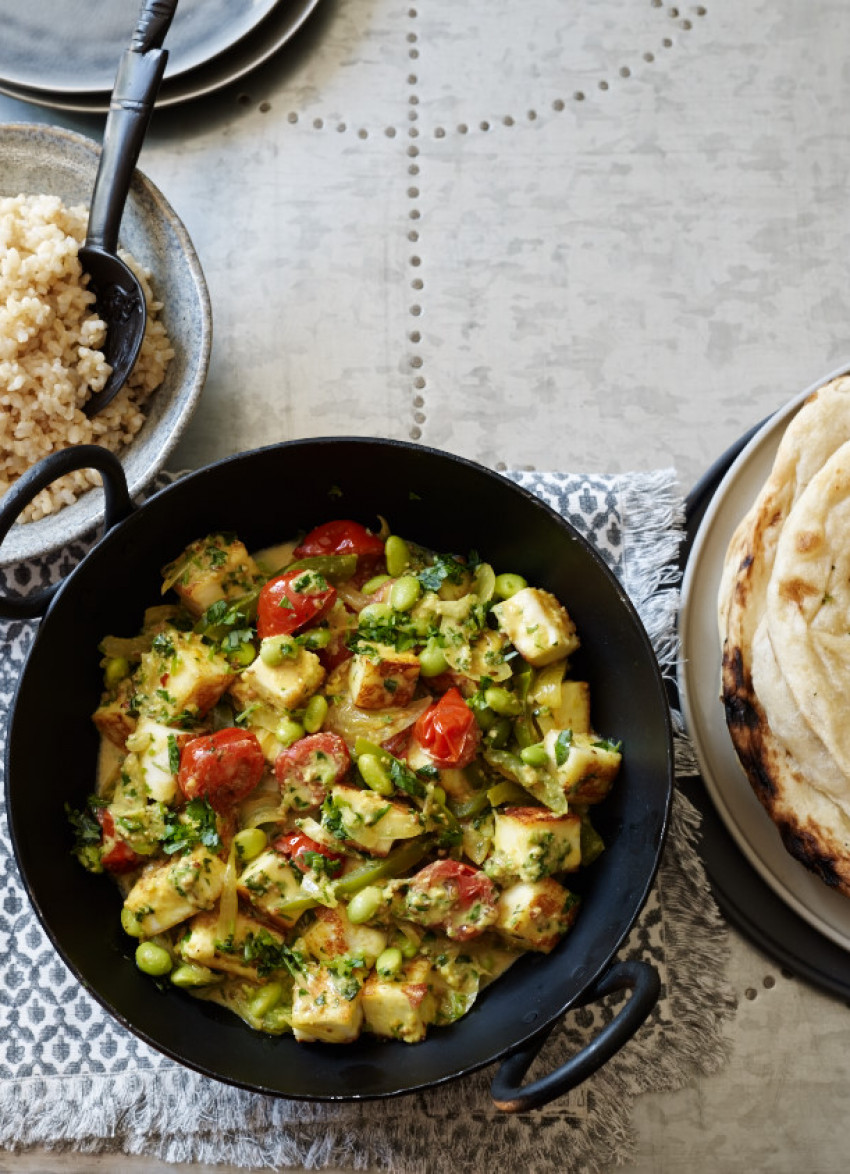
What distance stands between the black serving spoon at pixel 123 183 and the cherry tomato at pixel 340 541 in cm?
68

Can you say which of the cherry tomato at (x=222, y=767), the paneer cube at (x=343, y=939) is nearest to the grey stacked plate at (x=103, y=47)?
the cherry tomato at (x=222, y=767)

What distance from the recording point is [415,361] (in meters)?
3.21

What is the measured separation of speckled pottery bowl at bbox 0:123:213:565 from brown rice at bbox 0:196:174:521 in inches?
2.3

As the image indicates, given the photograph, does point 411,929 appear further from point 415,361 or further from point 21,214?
point 21,214

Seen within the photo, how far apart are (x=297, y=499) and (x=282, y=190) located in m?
1.16

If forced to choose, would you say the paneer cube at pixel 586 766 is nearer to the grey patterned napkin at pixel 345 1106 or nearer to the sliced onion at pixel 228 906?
the grey patterned napkin at pixel 345 1106

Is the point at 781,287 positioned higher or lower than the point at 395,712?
higher

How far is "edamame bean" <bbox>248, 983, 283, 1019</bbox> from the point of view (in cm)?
247

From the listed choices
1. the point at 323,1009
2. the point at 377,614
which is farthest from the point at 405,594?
the point at 323,1009

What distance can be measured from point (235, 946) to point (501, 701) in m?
0.85

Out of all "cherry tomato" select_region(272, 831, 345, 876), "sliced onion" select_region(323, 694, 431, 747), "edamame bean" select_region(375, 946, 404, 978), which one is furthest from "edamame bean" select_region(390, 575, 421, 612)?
"edamame bean" select_region(375, 946, 404, 978)

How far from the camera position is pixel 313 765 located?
98.1 inches

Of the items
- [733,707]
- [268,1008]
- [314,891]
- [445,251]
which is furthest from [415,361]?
[268,1008]

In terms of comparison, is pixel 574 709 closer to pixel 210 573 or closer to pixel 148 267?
pixel 210 573
